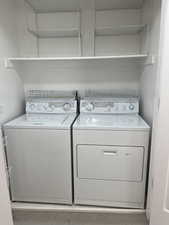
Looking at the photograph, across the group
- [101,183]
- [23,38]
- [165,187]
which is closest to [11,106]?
[23,38]

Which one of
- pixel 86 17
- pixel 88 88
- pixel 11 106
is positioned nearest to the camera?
pixel 11 106

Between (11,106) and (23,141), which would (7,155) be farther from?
(11,106)

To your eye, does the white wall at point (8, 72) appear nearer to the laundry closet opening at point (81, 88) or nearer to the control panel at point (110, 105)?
the laundry closet opening at point (81, 88)

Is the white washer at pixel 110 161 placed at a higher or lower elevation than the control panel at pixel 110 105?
lower

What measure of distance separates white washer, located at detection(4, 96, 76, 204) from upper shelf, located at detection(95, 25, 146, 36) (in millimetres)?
1226

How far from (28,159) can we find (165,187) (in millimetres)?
1337

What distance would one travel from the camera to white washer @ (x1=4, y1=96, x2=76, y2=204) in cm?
168

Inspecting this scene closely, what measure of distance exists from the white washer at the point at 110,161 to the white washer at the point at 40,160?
109 mm

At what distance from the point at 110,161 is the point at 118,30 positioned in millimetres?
1626

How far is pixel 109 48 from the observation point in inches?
87.9

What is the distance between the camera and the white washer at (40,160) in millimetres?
1679

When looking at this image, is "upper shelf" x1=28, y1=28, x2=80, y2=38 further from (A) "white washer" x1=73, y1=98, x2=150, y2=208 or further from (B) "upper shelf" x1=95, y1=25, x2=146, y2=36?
(A) "white washer" x1=73, y1=98, x2=150, y2=208

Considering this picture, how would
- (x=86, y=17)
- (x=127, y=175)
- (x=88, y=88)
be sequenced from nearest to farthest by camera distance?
(x=127, y=175) → (x=86, y=17) → (x=88, y=88)

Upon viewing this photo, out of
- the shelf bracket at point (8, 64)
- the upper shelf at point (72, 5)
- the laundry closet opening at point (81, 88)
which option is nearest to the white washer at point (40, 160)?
the laundry closet opening at point (81, 88)
